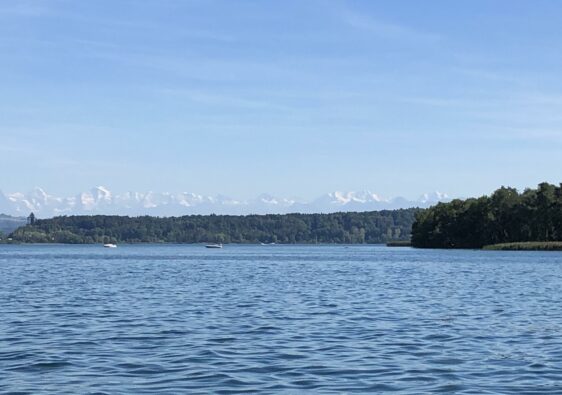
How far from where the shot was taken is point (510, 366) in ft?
94.4

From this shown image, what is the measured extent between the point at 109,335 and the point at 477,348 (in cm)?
1451

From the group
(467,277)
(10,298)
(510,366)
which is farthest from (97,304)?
(467,277)

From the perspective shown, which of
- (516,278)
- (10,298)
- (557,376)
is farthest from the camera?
(516,278)

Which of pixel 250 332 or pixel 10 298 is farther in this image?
pixel 10 298

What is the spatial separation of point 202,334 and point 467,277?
53.6 meters

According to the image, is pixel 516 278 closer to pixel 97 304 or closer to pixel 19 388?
pixel 97 304

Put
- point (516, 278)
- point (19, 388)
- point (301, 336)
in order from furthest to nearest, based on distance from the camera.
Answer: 1. point (516, 278)
2. point (301, 336)
3. point (19, 388)

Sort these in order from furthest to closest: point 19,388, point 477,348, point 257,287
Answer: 1. point 257,287
2. point 477,348
3. point 19,388

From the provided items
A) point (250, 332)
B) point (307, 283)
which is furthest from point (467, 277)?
point (250, 332)

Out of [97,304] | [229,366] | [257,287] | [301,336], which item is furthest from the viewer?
[257,287]

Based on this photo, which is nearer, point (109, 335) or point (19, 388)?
point (19, 388)

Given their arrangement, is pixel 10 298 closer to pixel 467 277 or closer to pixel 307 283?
pixel 307 283

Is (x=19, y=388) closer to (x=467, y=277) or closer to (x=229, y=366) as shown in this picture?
(x=229, y=366)

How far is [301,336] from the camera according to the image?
36219 mm
